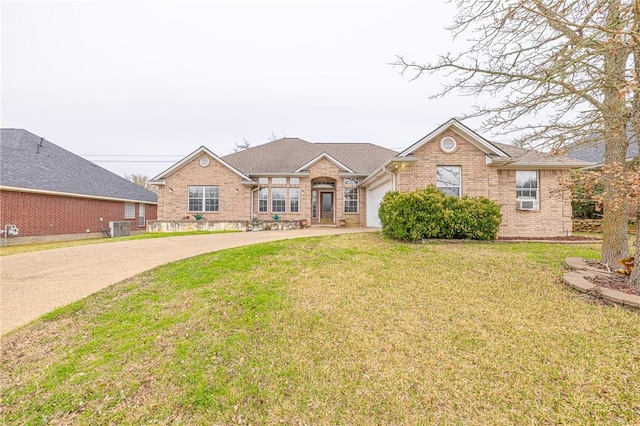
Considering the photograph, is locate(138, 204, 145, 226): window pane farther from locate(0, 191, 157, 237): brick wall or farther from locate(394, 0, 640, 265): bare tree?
locate(394, 0, 640, 265): bare tree

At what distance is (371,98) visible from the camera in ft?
84.7

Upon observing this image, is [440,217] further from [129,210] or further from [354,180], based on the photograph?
[129,210]

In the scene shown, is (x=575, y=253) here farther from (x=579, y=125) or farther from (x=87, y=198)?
(x=87, y=198)

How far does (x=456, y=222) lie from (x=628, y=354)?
21.8 feet

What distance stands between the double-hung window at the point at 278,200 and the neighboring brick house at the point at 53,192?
12.0m

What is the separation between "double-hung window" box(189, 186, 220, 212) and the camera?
1714 centimetres

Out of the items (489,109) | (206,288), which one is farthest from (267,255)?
(489,109)

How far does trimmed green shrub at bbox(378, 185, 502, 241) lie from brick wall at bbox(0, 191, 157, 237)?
18844 millimetres

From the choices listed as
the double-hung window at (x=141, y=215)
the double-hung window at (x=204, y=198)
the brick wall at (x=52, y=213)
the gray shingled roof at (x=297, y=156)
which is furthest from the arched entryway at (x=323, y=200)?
the double-hung window at (x=141, y=215)

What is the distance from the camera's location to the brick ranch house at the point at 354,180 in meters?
10.8

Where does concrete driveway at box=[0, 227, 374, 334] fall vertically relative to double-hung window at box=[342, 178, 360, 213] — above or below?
below

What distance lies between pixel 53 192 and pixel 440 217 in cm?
2045

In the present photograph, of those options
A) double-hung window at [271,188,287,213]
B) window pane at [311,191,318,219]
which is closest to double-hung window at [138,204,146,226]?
double-hung window at [271,188,287,213]

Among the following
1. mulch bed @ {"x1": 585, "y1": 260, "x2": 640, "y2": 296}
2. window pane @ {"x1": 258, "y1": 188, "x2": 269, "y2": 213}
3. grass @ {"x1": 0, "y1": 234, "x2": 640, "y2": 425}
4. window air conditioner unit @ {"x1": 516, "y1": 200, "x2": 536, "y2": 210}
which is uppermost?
window pane @ {"x1": 258, "y1": 188, "x2": 269, "y2": 213}
